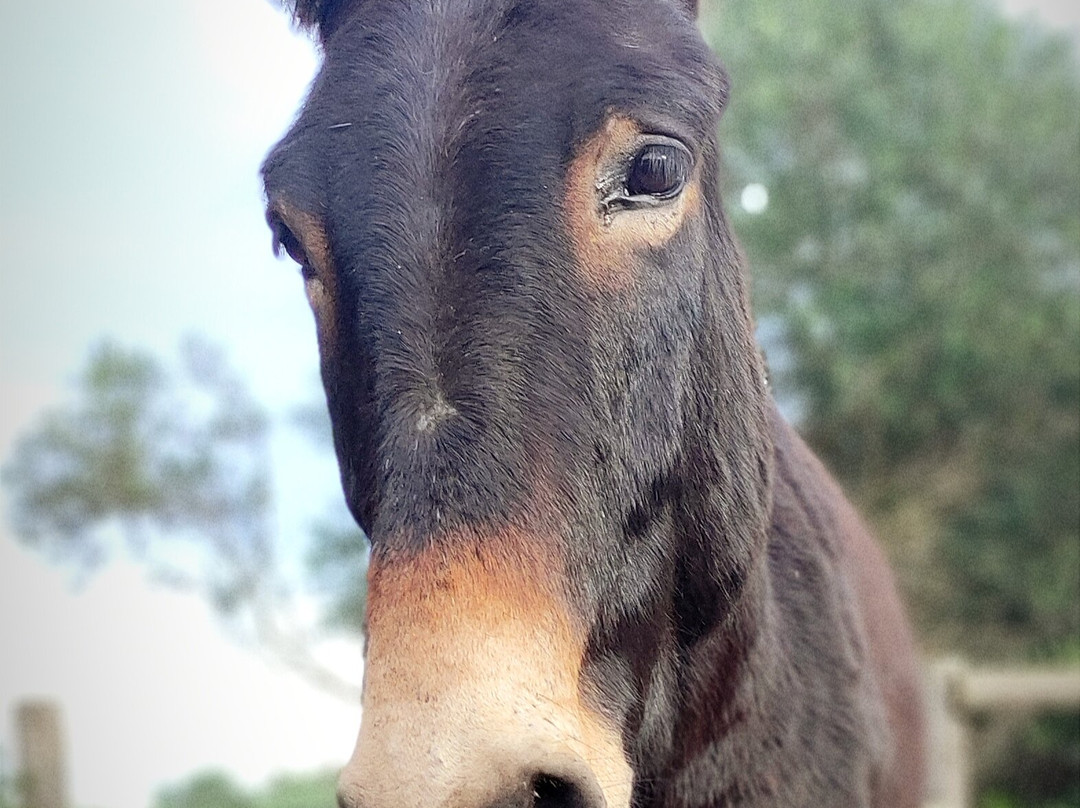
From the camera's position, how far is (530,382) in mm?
739

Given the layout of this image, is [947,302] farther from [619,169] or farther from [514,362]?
[514,362]

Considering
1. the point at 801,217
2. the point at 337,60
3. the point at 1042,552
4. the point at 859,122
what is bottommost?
the point at 337,60

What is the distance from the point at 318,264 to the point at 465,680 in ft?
1.35

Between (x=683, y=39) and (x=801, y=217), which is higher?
(x=801, y=217)

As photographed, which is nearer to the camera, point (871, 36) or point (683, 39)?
point (683, 39)

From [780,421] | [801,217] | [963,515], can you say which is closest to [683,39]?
[780,421]

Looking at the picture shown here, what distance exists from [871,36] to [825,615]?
2.85 meters

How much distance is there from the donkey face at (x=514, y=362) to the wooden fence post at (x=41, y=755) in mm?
2760

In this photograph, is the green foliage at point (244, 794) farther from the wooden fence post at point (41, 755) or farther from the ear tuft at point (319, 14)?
the ear tuft at point (319, 14)

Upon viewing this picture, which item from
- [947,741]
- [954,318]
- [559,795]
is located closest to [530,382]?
[559,795]

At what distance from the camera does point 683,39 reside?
87 cm

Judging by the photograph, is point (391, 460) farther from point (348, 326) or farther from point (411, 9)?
point (411, 9)

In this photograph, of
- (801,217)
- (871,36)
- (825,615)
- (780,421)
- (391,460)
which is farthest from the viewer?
(871,36)

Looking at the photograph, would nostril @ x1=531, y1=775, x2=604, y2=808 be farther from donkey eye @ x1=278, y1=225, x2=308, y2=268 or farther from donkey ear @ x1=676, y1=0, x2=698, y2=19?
donkey ear @ x1=676, y1=0, x2=698, y2=19
